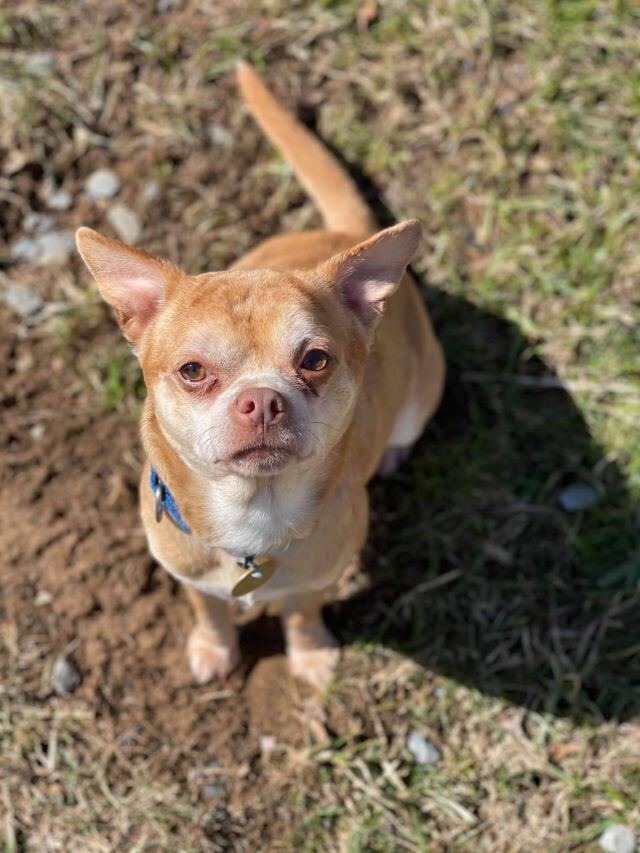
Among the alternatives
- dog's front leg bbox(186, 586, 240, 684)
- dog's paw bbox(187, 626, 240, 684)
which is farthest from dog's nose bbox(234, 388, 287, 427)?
dog's paw bbox(187, 626, 240, 684)

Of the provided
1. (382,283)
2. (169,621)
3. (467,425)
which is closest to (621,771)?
(467,425)

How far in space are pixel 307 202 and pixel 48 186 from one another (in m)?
1.49

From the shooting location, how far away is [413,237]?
123 inches

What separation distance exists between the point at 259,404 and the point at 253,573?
818 mm

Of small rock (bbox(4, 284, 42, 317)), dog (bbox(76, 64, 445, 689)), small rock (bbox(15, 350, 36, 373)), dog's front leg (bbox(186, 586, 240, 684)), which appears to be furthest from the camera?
small rock (bbox(4, 284, 42, 317))

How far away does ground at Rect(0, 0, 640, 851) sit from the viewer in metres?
4.33

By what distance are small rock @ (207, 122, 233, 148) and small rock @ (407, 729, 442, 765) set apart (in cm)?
345

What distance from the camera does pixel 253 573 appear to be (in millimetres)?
3354

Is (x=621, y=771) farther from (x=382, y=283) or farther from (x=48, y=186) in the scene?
(x=48, y=186)

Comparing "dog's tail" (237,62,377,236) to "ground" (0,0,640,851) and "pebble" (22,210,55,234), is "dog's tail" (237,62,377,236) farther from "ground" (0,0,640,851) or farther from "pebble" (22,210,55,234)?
"pebble" (22,210,55,234)

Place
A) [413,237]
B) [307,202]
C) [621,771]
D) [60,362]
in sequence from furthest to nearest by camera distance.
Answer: [307,202], [60,362], [621,771], [413,237]

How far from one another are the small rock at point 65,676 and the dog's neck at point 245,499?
1531 mm

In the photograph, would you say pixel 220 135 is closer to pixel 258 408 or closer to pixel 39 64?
pixel 39 64

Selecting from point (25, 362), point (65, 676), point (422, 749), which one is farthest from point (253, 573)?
point (25, 362)
